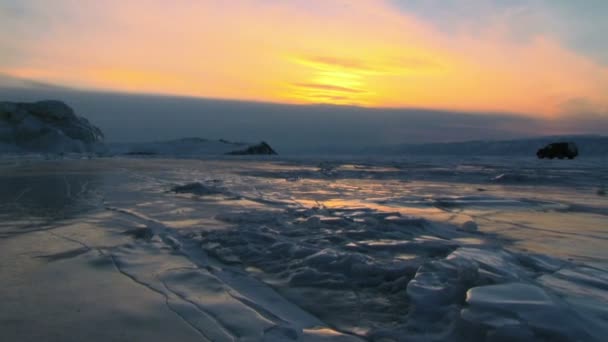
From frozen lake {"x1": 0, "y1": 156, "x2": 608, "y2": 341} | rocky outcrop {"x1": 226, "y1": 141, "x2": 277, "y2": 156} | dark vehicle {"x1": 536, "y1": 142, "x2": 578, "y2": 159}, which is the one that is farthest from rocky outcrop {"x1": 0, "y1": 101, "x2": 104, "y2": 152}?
dark vehicle {"x1": 536, "y1": 142, "x2": 578, "y2": 159}

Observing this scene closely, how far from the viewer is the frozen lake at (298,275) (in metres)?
1.64

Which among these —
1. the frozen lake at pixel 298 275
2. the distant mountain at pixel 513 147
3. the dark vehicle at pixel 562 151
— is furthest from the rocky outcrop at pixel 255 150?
the frozen lake at pixel 298 275

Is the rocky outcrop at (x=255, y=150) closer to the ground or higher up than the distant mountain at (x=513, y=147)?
closer to the ground

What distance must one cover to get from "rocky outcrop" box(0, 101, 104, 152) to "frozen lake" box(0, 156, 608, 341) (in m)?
32.4

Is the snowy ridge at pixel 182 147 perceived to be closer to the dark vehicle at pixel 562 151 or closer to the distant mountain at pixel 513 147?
the distant mountain at pixel 513 147

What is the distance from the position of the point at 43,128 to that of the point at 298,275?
37529mm

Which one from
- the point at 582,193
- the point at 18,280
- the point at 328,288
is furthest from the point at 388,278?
the point at 582,193

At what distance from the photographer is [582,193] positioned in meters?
7.33

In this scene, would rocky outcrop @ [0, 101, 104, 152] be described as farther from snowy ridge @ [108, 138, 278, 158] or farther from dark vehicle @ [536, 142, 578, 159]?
dark vehicle @ [536, 142, 578, 159]

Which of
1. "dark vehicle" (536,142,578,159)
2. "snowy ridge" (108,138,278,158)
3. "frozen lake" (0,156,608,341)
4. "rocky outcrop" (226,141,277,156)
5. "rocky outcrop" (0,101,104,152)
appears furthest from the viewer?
"snowy ridge" (108,138,278,158)

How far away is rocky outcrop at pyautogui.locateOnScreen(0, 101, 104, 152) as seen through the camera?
107 feet

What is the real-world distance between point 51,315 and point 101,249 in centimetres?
120

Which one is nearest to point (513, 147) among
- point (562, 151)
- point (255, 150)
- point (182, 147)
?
point (562, 151)

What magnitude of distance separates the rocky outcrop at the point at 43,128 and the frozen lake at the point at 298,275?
106 ft
